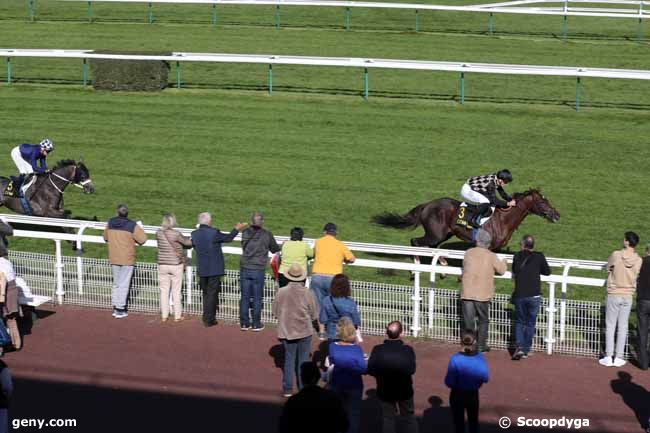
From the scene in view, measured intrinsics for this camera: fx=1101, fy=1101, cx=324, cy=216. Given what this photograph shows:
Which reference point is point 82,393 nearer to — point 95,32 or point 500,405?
point 500,405

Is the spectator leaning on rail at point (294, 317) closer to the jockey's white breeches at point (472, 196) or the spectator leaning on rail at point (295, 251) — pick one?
the spectator leaning on rail at point (295, 251)

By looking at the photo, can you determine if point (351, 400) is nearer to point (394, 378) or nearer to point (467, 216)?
point (394, 378)

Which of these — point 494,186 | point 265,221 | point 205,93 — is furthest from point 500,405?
point 205,93

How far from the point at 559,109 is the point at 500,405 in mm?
11987

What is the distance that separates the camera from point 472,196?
1360 cm

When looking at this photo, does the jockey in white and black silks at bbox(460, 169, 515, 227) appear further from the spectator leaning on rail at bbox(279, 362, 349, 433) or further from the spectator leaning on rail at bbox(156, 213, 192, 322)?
the spectator leaning on rail at bbox(279, 362, 349, 433)

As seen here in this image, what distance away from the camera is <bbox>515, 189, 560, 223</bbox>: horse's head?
13.2 meters

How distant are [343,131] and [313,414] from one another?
1300cm

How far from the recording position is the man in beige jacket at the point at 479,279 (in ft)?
33.6

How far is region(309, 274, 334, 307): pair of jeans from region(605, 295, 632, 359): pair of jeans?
2.66m

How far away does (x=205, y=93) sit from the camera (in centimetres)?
2181

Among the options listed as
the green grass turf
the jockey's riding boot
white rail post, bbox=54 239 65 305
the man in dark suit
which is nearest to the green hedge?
the green grass turf

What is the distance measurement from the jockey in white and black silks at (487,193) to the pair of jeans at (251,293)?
132 inches

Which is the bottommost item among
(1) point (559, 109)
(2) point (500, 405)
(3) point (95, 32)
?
(2) point (500, 405)
